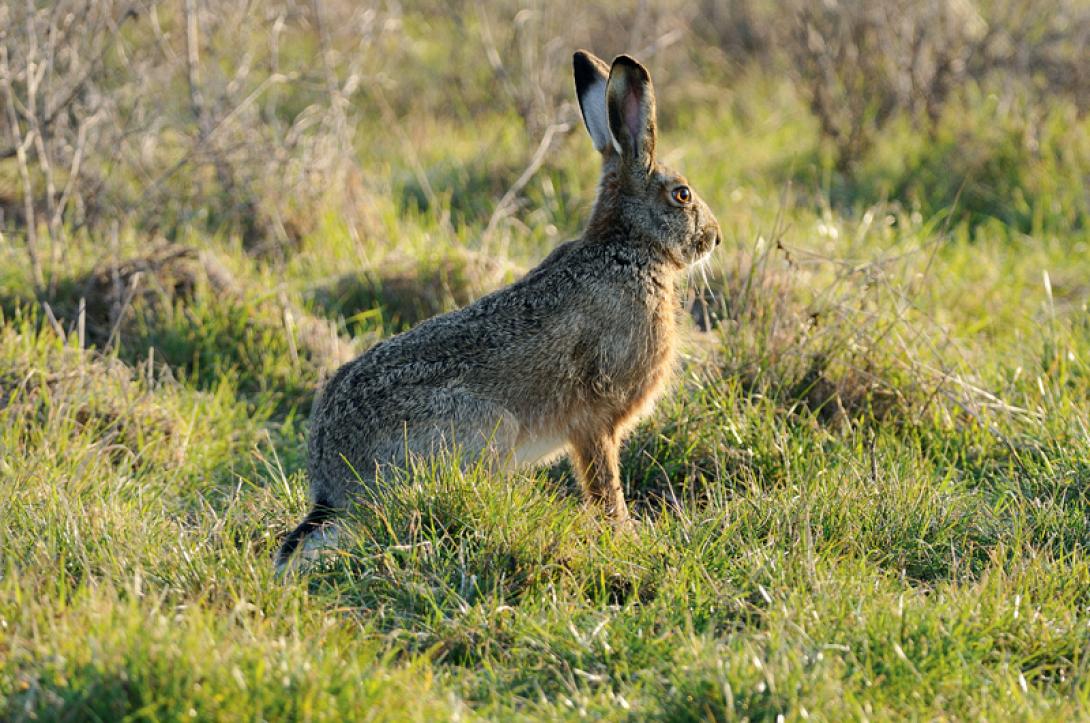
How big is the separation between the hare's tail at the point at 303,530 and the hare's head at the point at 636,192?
1521mm

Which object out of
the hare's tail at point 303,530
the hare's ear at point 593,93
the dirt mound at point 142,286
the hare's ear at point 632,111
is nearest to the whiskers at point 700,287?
the hare's ear at point 632,111

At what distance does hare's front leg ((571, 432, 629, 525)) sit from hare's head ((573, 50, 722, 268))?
2.61 feet

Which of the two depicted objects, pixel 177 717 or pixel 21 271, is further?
pixel 21 271

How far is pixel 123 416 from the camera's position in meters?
5.08

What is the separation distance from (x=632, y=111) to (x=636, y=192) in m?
0.33

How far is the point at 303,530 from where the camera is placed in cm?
400

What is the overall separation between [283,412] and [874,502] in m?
2.68

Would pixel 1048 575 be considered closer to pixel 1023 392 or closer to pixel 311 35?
pixel 1023 392

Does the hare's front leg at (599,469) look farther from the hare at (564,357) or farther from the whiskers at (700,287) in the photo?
the whiskers at (700,287)

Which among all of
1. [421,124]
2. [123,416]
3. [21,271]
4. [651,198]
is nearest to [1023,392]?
[651,198]

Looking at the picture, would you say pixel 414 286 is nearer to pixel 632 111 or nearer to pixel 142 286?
pixel 142 286

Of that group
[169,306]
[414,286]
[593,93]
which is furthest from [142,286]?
[593,93]

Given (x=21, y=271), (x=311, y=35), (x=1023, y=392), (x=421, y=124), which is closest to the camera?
(x=1023, y=392)

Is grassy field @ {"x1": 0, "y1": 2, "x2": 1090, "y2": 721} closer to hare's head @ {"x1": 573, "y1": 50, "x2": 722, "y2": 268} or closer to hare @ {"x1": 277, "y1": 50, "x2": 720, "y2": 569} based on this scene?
hare @ {"x1": 277, "y1": 50, "x2": 720, "y2": 569}
